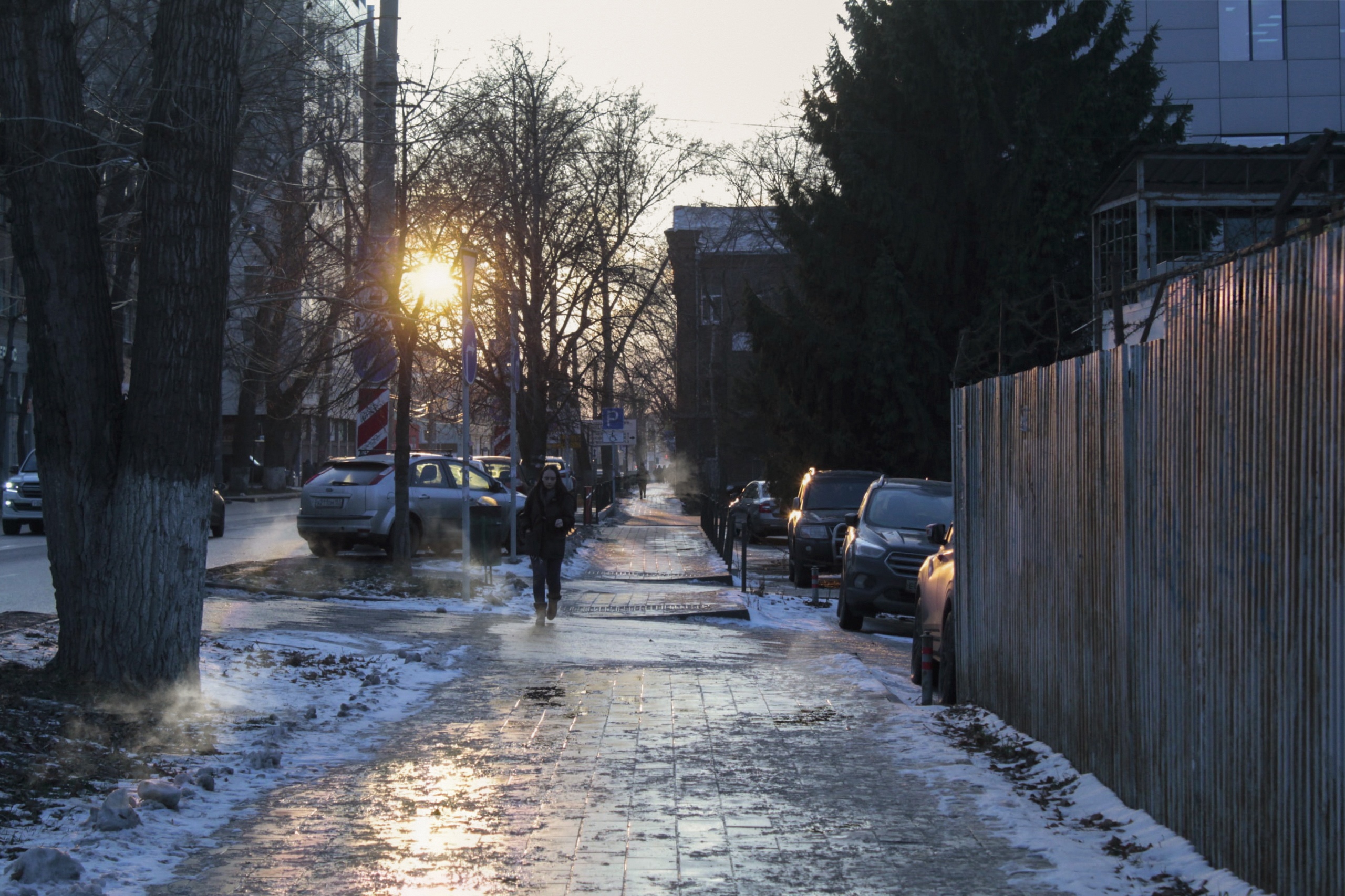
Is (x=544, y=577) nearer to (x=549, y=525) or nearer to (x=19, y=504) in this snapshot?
(x=549, y=525)

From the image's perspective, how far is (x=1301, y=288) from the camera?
14.5 feet

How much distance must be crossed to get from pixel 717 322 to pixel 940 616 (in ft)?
169

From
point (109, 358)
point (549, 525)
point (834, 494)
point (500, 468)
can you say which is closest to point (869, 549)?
point (549, 525)

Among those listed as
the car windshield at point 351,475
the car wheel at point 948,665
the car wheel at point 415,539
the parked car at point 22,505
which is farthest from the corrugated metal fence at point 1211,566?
the parked car at point 22,505

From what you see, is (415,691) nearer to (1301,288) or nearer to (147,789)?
(147,789)

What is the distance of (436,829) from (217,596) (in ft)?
34.6

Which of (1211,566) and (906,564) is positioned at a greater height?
(1211,566)

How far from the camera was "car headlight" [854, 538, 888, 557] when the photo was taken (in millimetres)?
15633

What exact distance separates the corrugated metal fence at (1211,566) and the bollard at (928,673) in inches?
77.9

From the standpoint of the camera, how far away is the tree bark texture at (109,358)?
8023 mm

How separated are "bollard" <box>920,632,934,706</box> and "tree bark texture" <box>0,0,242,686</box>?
4.85 m

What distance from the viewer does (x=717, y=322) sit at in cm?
6191

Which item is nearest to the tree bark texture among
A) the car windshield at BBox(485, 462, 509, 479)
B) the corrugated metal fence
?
the corrugated metal fence

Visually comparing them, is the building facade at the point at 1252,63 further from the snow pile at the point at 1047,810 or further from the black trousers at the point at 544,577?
the snow pile at the point at 1047,810
